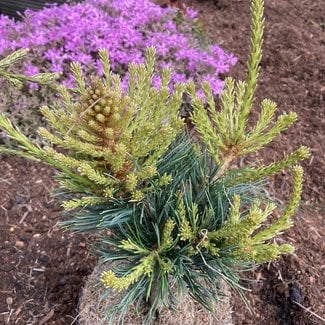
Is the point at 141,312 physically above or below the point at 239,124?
below

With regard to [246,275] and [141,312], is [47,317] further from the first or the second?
[246,275]

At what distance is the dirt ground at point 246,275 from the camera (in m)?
2.28

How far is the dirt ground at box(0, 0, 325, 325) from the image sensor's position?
2.28m

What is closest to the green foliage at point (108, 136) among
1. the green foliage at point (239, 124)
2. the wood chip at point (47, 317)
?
the green foliage at point (239, 124)

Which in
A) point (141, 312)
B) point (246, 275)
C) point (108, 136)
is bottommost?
point (246, 275)

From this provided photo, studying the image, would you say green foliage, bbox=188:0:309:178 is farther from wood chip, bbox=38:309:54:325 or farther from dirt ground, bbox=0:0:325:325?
wood chip, bbox=38:309:54:325

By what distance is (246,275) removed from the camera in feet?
7.89

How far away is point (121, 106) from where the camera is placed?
1204 mm

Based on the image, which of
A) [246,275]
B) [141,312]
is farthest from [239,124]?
[246,275]

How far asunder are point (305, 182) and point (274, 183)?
213mm

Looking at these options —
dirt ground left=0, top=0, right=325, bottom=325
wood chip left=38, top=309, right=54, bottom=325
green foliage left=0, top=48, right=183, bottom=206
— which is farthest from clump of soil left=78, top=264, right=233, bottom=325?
green foliage left=0, top=48, right=183, bottom=206

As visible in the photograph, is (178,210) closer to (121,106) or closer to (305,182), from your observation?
(121,106)

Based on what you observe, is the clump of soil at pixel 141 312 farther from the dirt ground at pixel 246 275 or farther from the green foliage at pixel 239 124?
the green foliage at pixel 239 124

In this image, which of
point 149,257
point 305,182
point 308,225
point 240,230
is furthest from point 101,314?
point 305,182
